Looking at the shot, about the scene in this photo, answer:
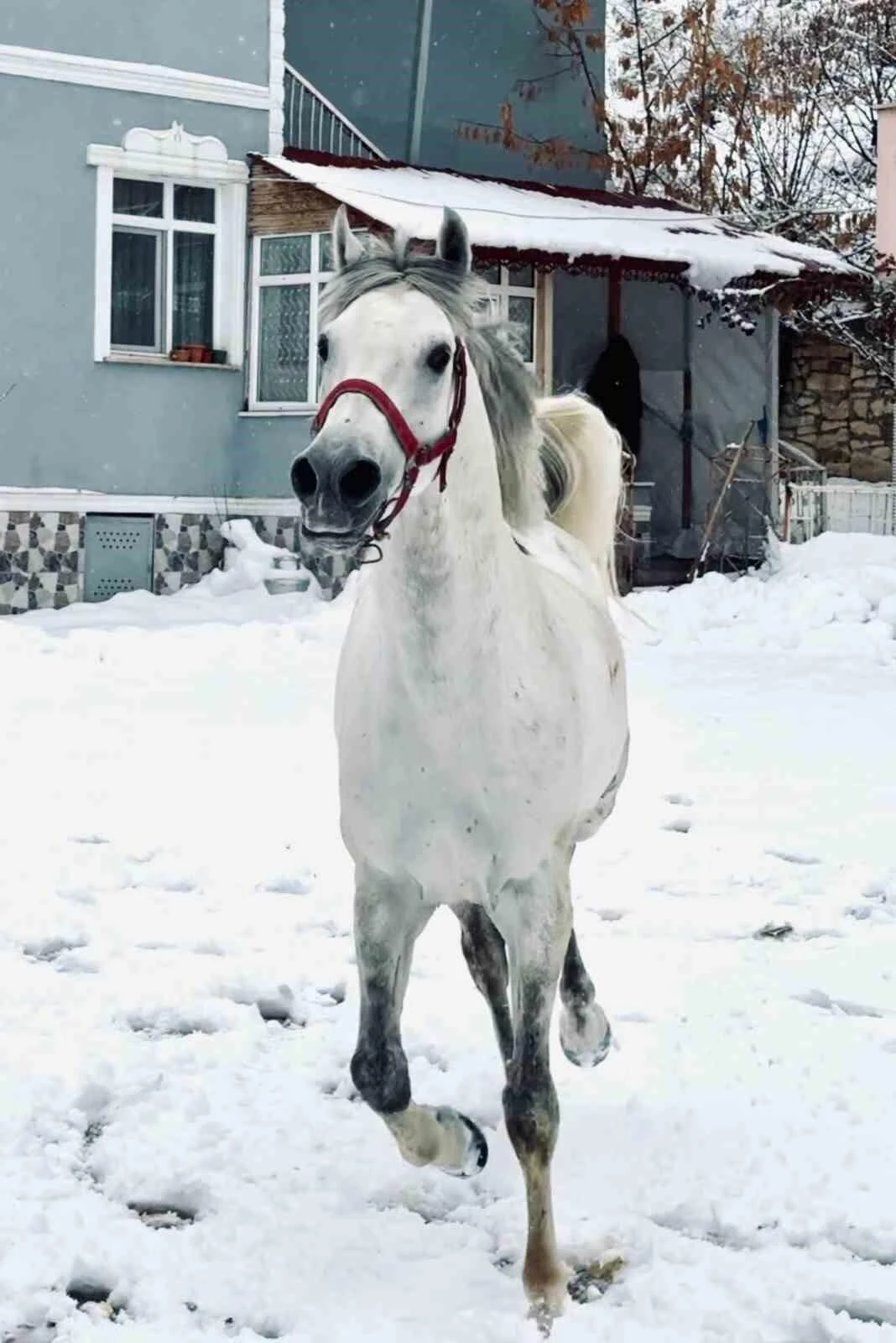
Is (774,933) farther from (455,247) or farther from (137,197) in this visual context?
(137,197)

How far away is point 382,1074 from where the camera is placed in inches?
141

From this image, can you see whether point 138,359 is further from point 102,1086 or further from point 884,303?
point 102,1086

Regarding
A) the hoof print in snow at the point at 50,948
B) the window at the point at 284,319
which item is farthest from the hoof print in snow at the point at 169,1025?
the window at the point at 284,319

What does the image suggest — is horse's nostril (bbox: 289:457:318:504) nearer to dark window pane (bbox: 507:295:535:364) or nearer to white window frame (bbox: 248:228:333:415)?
white window frame (bbox: 248:228:333:415)

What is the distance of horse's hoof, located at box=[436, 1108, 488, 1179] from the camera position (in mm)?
3760

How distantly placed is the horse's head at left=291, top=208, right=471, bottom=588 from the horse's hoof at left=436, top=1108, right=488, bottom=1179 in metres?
1.30

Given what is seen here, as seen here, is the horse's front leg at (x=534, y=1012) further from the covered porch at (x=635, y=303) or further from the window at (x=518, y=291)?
the window at (x=518, y=291)

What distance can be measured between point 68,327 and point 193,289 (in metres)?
1.38

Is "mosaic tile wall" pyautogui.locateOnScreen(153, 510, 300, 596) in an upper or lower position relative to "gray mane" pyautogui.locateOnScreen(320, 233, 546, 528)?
lower

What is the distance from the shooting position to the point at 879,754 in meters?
9.19

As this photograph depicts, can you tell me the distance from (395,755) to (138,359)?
1325 cm

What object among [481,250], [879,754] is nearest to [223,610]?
[481,250]

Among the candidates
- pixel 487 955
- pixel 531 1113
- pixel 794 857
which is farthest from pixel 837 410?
pixel 531 1113

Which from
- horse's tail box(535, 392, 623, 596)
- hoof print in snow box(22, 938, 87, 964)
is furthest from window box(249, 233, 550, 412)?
horse's tail box(535, 392, 623, 596)
